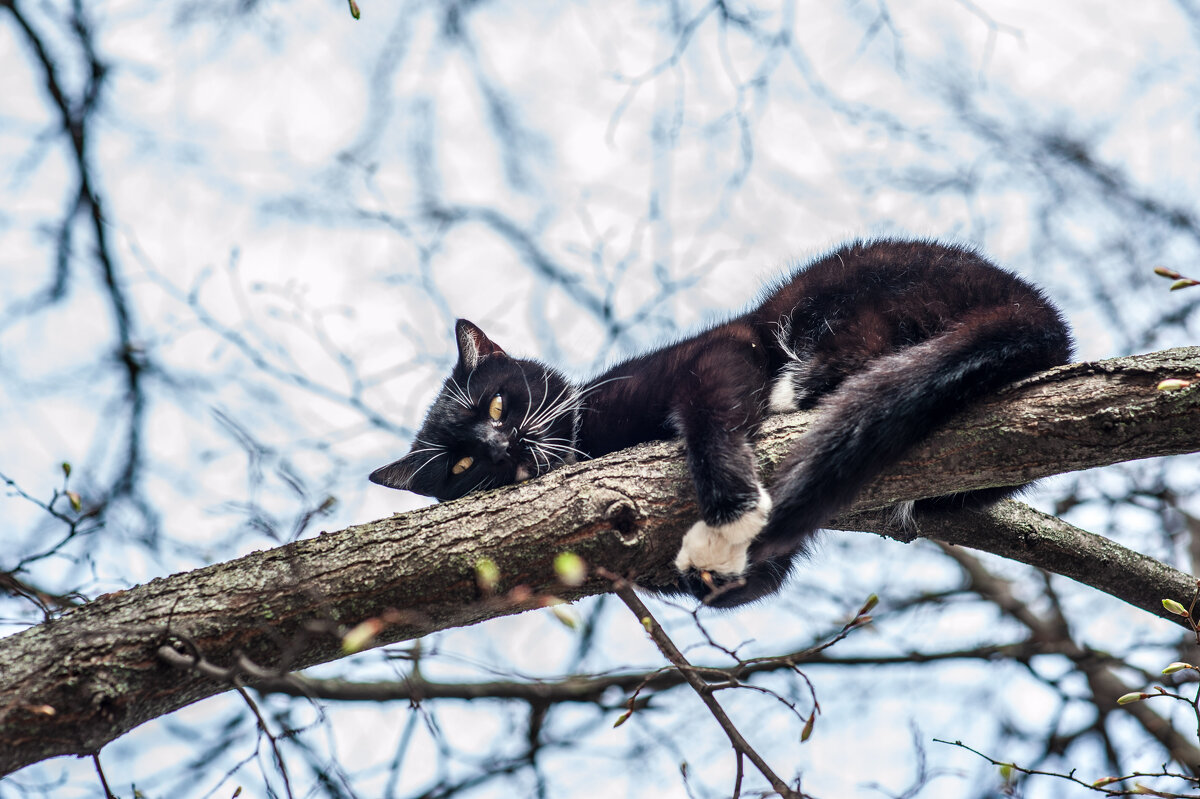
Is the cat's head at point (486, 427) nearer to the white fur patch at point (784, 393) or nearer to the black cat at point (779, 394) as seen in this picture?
the black cat at point (779, 394)

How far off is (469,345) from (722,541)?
1796mm

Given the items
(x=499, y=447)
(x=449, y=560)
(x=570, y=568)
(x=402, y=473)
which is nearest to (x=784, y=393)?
(x=499, y=447)

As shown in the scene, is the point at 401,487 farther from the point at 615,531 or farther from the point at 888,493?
the point at 888,493

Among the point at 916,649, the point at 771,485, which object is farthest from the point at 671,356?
the point at 916,649

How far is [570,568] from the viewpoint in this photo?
80.1 inches

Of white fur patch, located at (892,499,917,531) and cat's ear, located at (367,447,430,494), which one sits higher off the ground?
cat's ear, located at (367,447,430,494)

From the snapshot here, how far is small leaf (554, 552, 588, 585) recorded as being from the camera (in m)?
2.04

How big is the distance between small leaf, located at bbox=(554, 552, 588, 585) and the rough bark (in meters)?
0.02

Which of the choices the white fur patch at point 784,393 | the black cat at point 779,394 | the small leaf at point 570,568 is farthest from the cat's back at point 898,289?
the small leaf at point 570,568

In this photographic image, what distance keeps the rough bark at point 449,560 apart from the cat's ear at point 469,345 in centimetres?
136

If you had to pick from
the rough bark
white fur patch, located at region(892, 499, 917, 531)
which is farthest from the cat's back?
white fur patch, located at region(892, 499, 917, 531)

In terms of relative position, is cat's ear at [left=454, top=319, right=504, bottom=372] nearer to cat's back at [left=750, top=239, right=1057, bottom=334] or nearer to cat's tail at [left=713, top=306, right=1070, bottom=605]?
cat's back at [left=750, top=239, right=1057, bottom=334]

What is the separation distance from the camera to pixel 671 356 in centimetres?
318

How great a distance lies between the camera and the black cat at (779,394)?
7.75 ft
